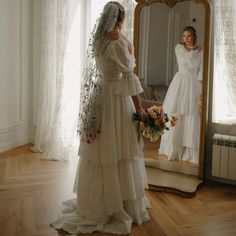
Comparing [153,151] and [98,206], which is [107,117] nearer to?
[98,206]

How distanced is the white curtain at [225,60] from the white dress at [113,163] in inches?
49.2

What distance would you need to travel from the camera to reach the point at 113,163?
9.23 feet

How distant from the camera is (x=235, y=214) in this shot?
3.22 metres

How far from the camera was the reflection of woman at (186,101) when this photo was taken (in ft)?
12.4

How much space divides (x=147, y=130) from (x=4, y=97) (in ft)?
8.66

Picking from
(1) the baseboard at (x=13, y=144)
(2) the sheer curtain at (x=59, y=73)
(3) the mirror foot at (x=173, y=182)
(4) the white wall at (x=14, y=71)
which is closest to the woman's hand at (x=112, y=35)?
(3) the mirror foot at (x=173, y=182)

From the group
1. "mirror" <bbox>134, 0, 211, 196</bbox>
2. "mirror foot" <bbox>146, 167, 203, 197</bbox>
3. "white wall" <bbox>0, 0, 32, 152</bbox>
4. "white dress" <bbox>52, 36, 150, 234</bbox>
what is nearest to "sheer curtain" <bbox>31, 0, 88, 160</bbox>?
"white wall" <bbox>0, 0, 32, 152</bbox>

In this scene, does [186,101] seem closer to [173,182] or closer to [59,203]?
[173,182]

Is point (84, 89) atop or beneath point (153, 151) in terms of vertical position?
atop

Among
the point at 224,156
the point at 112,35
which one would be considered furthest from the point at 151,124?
the point at 224,156

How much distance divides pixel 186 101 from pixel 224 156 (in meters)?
0.66

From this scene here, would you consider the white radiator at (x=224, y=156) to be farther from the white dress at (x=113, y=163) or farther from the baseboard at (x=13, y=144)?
the baseboard at (x=13, y=144)

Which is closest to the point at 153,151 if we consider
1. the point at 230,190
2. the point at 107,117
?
the point at 230,190

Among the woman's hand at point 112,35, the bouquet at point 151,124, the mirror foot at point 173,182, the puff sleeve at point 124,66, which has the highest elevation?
the woman's hand at point 112,35
